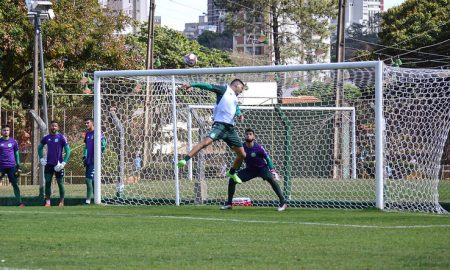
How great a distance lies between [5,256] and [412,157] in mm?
11940

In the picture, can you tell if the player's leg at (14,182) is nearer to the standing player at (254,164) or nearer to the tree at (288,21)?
the standing player at (254,164)

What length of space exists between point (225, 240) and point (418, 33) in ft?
174

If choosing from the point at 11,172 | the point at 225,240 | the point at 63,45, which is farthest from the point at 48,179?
the point at 63,45

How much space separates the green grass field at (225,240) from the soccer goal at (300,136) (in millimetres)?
2691

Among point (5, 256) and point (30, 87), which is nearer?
point (5, 256)

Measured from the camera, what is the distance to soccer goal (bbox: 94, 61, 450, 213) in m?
19.8

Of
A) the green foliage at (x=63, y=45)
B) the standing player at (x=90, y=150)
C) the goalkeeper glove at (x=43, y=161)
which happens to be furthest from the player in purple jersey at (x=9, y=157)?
the green foliage at (x=63, y=45)

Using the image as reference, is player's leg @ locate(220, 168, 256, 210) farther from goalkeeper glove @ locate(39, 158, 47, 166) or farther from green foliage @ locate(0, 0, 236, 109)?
green foliage @ locate(0, 0, 236, 109)

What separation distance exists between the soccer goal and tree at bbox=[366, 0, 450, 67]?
31647 millimetres

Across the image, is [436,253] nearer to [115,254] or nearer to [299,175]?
[115,254]

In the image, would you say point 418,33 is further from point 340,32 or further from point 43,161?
point 43,161

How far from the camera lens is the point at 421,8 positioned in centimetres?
6631

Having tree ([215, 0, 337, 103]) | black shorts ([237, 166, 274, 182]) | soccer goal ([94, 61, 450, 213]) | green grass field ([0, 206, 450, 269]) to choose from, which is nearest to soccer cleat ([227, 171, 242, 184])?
black shorts ([237, 166, 274, 182])

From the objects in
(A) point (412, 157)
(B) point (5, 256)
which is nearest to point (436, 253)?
(B) point (5, 256)
